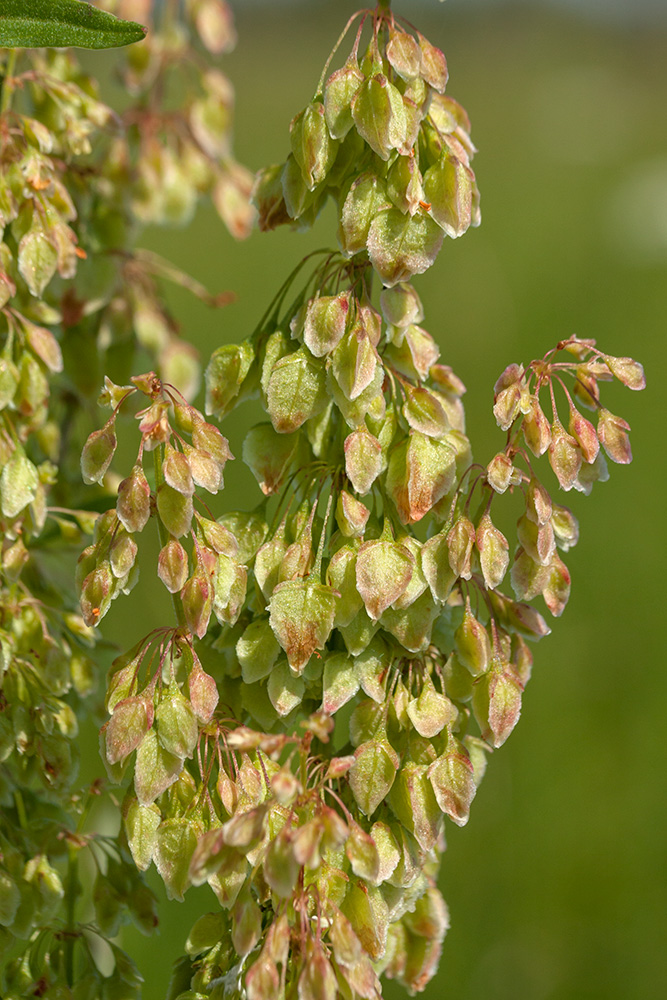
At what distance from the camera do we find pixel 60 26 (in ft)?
3.17

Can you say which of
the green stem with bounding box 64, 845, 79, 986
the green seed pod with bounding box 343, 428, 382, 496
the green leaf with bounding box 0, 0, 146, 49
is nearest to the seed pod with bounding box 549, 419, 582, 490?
the green seed pod with bounding box 343, 428, 382, 496

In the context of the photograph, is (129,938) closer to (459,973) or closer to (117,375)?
(459,973)

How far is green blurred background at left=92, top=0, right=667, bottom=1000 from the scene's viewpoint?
2207 mm

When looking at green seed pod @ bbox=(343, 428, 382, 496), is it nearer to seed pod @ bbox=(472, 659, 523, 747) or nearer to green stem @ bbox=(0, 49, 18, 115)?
seed pod @ bbox=(472, 659, 523, 747)

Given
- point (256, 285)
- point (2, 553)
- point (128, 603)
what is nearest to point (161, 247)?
point (256, 285)

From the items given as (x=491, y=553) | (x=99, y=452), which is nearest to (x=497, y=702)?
(x=491, y=553)

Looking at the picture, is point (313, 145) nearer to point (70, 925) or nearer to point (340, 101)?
point (340, 101)

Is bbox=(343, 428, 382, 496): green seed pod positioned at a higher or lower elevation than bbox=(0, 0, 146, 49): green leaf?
lower

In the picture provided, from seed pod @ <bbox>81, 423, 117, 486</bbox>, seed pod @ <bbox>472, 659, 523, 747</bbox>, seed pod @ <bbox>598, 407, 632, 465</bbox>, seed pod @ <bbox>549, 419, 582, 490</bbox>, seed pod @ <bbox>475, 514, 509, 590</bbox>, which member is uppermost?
seed pod @ <bbox>598, 407, 632, 465</bbox>

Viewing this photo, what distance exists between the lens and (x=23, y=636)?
114 centimetres

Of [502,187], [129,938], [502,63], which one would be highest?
[502,63]

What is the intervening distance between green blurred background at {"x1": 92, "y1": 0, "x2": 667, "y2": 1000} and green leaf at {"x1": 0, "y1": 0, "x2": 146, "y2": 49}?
611mm

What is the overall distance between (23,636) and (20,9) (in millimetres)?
620

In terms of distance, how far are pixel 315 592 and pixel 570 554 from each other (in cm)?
242
